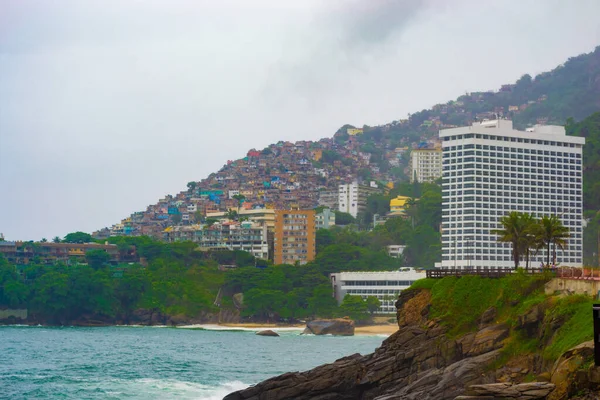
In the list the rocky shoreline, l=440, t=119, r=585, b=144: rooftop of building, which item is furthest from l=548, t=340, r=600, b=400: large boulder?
l=440, t=119, r=585, b=144: rooftop of building

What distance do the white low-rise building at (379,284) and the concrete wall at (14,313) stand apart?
5468cm

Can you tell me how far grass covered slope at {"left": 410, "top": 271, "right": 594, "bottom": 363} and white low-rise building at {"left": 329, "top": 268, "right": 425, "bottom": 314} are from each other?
361 ft

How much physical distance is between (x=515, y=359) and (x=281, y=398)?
1466cm

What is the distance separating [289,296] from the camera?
185250 mm

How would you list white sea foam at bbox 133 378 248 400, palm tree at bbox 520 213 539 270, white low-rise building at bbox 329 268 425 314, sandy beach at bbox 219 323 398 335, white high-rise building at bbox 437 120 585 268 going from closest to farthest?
white sea foam at bbox 133 378 248 400 → palm tree at bbox 520 213 539 270 → sandy beach at bbox 219 323 398 335 → white low-rise building at bbox 329 268 425 314 → white high-rise building at bbox 437 120 585 268

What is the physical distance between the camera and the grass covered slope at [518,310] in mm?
51344

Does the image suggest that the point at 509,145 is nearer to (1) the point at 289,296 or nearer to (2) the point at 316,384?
(1) the point at 289,296

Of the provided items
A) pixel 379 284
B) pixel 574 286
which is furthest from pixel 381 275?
pixel 574 286

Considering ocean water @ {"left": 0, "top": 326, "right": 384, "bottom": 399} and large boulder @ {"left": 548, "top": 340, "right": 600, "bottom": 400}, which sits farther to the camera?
ocean water @ {"left": 0, "top": 326, "right": 384, "bottom": 399}

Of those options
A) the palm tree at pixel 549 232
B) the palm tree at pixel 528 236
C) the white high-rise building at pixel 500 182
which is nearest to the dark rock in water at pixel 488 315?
the palm tree at pixel 549 232

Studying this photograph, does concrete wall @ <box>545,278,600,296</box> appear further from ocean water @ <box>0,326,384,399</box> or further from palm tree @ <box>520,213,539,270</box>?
ocean water @ <box>0,326,384,399</box>

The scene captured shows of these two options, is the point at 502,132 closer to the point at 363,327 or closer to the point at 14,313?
the point at 363,327

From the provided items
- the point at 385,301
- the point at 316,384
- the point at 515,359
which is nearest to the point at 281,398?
the point at 316,384

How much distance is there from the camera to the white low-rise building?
183 metres
